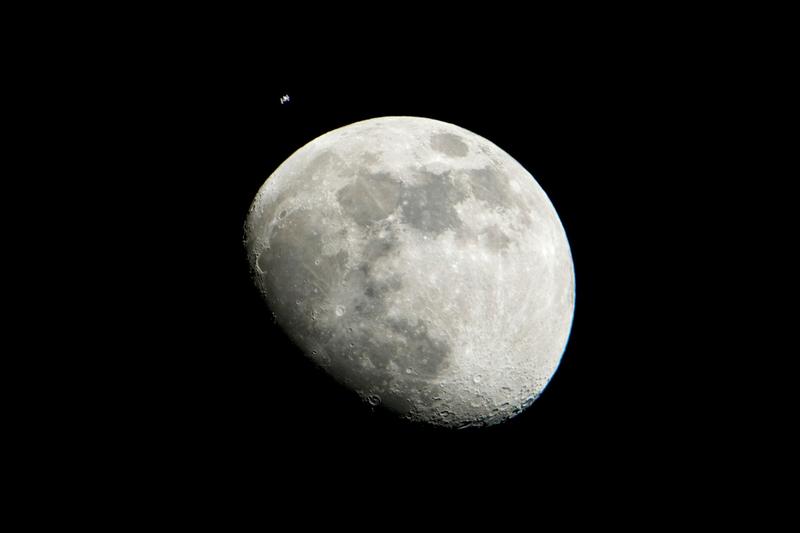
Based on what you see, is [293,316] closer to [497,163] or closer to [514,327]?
[514,327]

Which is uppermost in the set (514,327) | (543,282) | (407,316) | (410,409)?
(543,282)

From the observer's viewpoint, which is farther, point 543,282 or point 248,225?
point 248,225

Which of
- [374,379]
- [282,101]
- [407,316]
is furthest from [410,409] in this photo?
[282,101]

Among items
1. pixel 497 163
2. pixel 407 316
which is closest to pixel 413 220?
pixel 407 316

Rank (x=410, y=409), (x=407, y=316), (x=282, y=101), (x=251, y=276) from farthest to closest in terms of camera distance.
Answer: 1. (x=282, y=101)
2. (x=251, y=276)
3. (x=410, y=409)
4. (x=407, y=316)

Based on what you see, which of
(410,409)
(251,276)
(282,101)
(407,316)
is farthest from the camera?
(282,101)

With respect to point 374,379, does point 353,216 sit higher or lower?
higher

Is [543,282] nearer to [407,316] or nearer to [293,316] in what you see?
[407,316]
